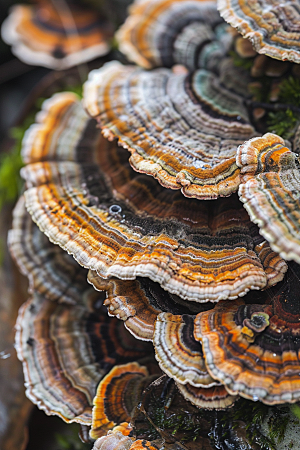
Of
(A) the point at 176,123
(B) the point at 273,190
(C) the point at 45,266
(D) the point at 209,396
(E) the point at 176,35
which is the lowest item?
(D) the point at 209,396

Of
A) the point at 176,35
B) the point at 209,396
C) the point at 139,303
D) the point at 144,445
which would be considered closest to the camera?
the point at 209,396

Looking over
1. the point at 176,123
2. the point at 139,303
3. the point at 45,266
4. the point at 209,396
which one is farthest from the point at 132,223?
the point at 209,396

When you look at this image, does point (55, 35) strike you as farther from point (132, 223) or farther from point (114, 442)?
point (114, 442)

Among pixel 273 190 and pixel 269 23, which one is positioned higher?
pixel 269 23

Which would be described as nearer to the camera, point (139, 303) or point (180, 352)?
point (180, 352)

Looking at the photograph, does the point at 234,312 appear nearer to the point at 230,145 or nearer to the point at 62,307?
the point at 230,145

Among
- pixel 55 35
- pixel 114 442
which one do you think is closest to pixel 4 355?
pixel 114 442

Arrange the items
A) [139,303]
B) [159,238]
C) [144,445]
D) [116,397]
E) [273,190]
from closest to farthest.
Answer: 1. [273,190]
2. [144,445]
3. [159,238]
4. [139,303]
5. [116,397]
